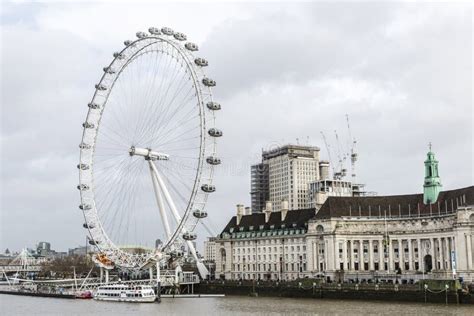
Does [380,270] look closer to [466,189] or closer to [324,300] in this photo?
[466,189]

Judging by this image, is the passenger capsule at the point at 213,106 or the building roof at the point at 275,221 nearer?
the passenger capsule at the point at 213,106

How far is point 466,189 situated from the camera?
100125mm

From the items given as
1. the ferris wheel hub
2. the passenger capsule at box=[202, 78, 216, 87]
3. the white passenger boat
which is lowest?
the white passenger boat

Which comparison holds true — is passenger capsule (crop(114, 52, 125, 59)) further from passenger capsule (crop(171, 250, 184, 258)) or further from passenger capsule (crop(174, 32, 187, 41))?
passenger capsule (crop(171, 250, 184, 258))

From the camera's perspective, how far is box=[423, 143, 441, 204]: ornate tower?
108162 millimetres

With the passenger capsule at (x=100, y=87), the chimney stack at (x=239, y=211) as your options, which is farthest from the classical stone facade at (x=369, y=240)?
the passenger capsule at (x=100, y=87)

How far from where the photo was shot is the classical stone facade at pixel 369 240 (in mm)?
99875

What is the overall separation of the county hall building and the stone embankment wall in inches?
530

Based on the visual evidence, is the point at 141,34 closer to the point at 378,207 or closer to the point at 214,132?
the point at 214,132

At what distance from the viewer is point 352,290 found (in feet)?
283

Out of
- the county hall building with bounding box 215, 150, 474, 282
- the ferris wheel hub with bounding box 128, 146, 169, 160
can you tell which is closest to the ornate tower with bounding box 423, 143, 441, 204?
the county hall building with bounding box 215, 150, 474, 282

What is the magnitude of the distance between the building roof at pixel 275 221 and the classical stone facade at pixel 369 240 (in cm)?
24

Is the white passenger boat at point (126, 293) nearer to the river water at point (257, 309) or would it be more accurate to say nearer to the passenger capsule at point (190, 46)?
the river water at point (257, 309)

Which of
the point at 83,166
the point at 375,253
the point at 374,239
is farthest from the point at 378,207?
the point at 83,166
